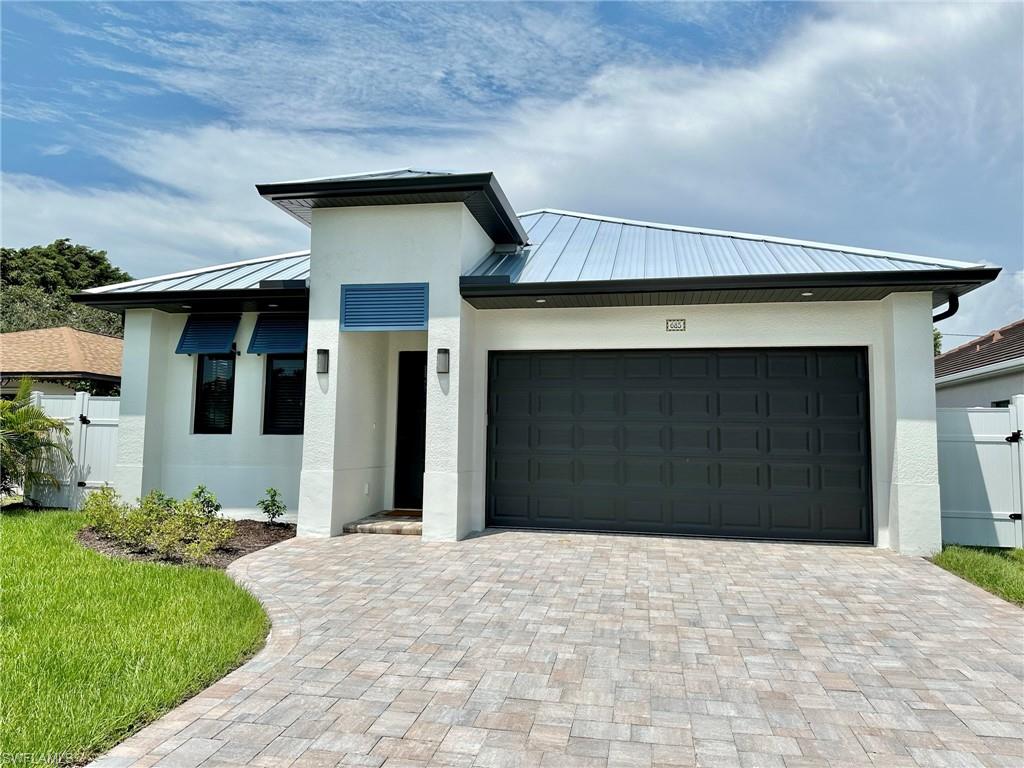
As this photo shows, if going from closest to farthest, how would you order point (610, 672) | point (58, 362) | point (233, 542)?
1. point (610, 672)
2. point (233, 542)
3. point (58, 362)

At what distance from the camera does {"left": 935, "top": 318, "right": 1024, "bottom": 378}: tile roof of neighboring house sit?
39.5 ft

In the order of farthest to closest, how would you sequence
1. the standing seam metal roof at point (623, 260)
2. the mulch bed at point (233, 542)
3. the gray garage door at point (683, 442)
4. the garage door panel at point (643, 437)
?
the garage door panel at point (643, 437) < the gray garage door at point (683, 442) < the standing seam metal roof at point (623, 260) < the mulch bed at point (233, 542)

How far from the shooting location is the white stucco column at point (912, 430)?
7.67 meters

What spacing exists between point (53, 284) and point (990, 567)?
42.5 metres

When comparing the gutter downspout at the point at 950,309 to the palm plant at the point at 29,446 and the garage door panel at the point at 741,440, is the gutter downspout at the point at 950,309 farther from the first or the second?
the palm plant at the point at 29,446

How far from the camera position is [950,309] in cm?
838

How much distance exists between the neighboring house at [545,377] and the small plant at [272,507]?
21cm

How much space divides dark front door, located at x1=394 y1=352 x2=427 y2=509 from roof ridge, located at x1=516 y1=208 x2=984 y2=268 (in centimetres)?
496

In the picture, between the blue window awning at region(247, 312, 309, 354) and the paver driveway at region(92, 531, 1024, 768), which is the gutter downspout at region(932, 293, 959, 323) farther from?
the blue window awning at region(247, 312, 309, 354)

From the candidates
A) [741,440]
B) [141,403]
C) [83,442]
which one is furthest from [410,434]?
[83,442]

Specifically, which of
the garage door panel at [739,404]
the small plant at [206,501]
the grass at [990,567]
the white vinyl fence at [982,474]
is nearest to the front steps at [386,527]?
the small plant at [206,501]

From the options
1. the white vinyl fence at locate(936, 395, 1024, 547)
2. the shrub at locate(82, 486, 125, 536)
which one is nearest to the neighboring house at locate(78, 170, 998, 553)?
the white vinyl fence at locate(936, 395, 1024, 547)

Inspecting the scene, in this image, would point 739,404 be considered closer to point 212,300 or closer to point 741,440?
point 741,440

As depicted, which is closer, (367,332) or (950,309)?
(950,309)
